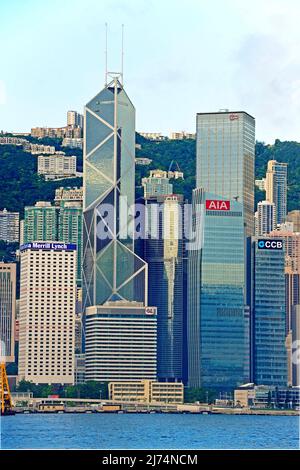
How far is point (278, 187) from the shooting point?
47250 mm

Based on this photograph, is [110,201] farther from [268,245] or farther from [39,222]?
[268,245]

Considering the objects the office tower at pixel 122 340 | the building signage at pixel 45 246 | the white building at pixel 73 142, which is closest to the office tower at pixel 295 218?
the office tower at pixel 122 340

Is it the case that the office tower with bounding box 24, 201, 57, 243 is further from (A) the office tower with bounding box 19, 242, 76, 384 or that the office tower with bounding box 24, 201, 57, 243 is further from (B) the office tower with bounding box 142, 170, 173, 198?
(B) the office tower with bounding box 142, 170, 173, 198

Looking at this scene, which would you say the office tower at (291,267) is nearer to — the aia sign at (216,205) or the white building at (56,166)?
the aia sign at (216,205)

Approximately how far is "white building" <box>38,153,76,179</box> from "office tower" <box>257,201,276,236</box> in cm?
820

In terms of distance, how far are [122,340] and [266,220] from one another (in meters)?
8.28

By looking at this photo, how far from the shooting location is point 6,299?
47.7 m

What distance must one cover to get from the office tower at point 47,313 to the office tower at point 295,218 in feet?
28.3

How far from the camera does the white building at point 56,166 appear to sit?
157ft

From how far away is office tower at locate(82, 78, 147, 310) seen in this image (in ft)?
160

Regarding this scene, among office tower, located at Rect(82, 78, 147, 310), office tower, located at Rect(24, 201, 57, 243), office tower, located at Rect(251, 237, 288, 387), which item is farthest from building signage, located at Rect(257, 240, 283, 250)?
office tower, located at Rect(24, 201, 57, 243)

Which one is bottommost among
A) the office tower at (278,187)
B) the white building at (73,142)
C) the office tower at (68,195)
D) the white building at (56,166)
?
the office tower at (278,187)
